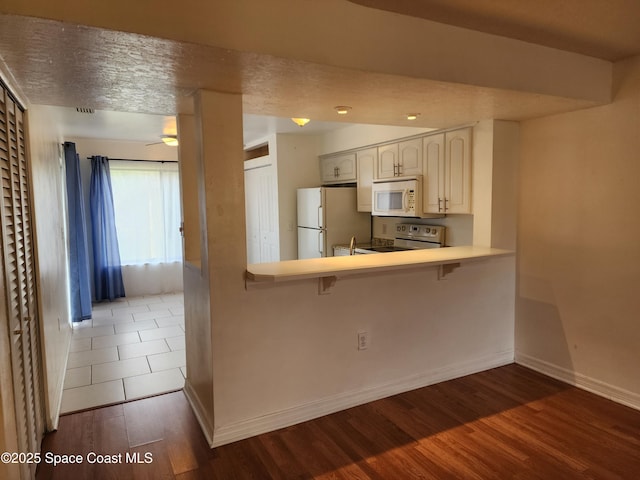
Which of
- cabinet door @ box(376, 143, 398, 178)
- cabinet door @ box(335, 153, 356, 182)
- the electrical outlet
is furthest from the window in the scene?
the electrical outlet

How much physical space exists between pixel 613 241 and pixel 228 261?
101 inches

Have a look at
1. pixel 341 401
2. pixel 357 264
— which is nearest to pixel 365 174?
pixel 357 264

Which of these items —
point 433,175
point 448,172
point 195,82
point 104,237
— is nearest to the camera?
point 195,82

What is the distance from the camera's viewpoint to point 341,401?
2779mm

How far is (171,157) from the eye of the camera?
6477 mm

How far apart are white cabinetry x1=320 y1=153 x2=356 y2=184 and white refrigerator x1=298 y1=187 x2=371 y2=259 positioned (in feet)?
0.61

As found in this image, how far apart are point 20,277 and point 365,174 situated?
11.7 ft

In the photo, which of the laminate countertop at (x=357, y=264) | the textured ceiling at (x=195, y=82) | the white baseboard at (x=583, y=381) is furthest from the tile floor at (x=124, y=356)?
the white baseboard at (x=583, y=381)

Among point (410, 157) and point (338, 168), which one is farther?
point (338, 168)

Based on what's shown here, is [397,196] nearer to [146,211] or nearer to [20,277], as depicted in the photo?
[20,277]

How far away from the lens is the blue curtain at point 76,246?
16.2 ft

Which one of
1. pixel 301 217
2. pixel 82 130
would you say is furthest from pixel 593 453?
pixel 82 130

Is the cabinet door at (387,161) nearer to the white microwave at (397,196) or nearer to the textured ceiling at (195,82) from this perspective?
the white microwave at (397,196)

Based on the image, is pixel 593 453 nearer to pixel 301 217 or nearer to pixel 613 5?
pixel 613 5
